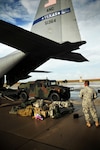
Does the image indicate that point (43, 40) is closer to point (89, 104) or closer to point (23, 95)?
point (89, 104)

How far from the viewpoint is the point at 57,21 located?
930 centimetres

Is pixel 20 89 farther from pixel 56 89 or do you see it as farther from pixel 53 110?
pixel 53 110

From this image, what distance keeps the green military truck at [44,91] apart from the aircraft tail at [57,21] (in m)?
3.49

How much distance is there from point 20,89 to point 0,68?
240 centimetres

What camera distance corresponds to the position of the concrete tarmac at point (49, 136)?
3383 mm

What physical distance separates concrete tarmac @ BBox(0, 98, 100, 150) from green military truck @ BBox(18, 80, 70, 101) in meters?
4.82

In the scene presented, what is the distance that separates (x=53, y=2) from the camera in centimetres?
980

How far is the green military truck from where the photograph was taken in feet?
33.3

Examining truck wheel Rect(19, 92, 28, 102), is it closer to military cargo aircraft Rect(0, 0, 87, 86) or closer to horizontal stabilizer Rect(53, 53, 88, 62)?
military cargo aircraft Rect(0, 0, 87, 86)

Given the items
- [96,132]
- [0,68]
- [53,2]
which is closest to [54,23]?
[53,2]

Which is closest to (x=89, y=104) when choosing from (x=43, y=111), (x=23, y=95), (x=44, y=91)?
(x=43, y=111)

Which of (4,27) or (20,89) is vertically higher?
(4,27)

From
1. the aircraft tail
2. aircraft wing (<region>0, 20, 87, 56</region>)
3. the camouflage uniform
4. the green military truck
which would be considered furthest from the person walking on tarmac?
the green military truck

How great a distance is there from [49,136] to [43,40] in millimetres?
4911
